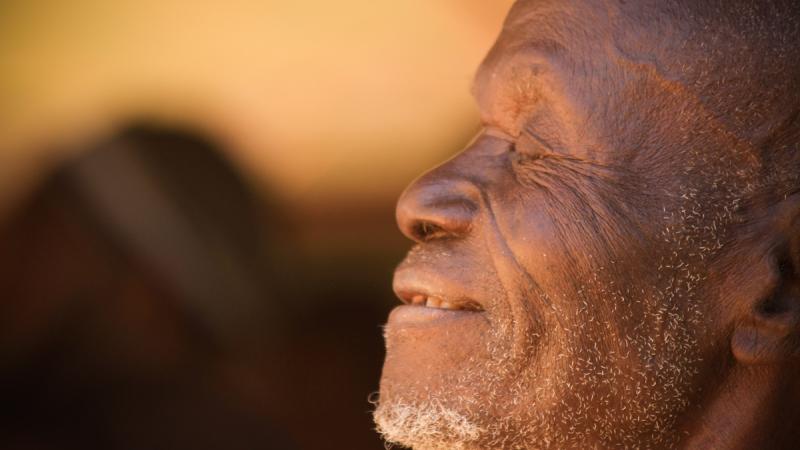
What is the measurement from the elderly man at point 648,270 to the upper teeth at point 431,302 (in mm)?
20

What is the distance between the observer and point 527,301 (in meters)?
1.68

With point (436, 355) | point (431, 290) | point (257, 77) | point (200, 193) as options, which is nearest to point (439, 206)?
point (431, 290)

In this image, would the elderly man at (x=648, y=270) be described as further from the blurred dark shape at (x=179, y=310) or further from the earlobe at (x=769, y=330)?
the blurred dark shape at (x=179, y=310)

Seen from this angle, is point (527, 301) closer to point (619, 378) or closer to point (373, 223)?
point (619, 378)

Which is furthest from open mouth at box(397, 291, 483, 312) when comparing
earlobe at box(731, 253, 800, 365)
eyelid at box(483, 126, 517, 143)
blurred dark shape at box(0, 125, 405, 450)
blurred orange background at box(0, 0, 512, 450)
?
blurred dark shape at box(0, 125, 405, 450)

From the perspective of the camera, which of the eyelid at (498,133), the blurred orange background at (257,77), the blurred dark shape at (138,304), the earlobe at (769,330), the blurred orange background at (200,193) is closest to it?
the earlobe at (769,330)

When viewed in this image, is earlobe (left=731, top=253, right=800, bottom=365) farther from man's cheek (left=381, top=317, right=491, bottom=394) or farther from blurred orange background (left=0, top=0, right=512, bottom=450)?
blurred orange background (left=0, top=0, right=512, bottom=450)

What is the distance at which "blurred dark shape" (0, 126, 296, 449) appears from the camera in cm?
413

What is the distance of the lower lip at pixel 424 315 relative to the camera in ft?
5.67

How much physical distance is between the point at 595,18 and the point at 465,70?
2.88m

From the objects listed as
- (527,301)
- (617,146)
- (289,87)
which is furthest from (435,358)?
(289,87)

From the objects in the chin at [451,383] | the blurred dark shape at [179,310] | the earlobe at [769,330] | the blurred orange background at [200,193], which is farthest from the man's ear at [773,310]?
the blurred dark shape at [179,310]

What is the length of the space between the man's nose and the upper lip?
3.0 inches

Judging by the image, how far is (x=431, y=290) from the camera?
176cm
